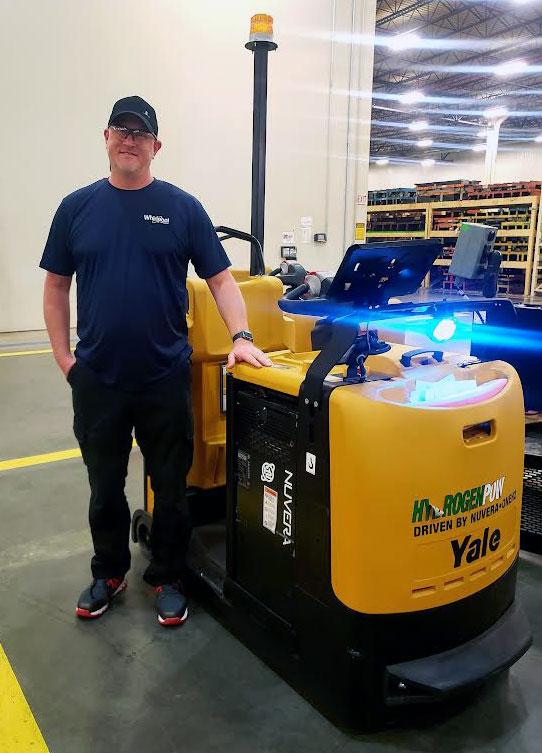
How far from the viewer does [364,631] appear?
1.53m

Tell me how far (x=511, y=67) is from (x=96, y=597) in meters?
17.3

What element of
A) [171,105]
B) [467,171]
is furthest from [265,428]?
[467,171]

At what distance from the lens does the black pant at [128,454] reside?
199 cm

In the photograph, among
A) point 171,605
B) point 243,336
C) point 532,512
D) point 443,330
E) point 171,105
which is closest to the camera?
point 443,330

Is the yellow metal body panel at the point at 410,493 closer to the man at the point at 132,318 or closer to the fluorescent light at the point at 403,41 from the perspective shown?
the man at the point at 132,318

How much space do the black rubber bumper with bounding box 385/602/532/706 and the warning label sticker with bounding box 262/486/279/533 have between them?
19.5 inches

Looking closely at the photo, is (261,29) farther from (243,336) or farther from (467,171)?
(467,171)

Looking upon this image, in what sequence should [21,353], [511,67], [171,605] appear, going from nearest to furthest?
[171,605] < [21,353] < [511,67]

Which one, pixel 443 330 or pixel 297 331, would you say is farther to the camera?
pixel 297 331

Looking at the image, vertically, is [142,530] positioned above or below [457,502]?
below

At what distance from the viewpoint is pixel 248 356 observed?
1.87 m

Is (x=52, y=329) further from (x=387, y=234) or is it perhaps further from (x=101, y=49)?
(x=387, y=234)

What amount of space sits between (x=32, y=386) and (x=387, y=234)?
10.7 metres

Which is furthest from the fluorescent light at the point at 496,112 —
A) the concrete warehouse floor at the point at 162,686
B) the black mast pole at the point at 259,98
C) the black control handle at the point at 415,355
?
the black control handle at the point at 415,355
